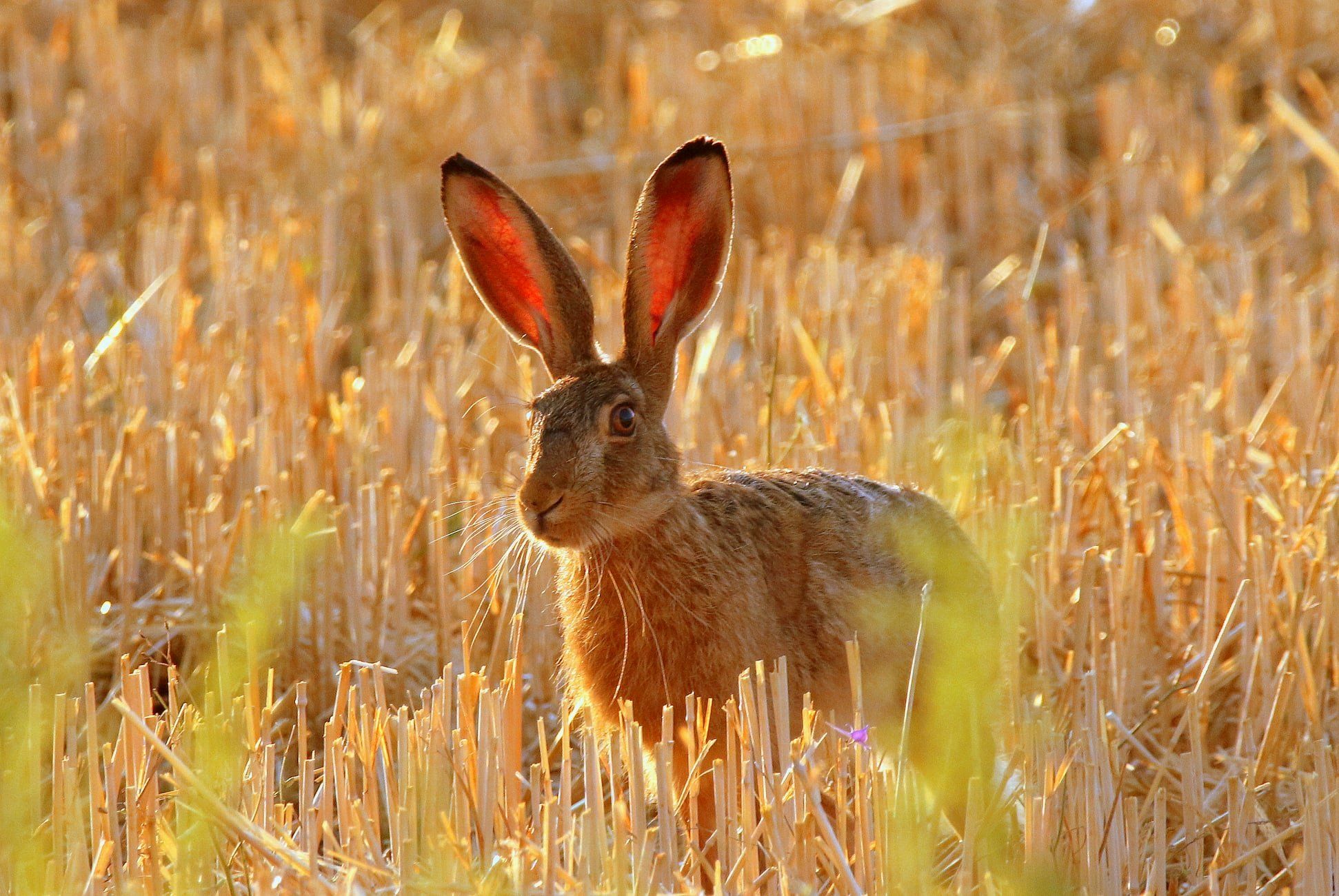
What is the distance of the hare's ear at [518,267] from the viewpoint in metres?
3.25

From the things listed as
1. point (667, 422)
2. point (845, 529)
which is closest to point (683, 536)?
point (845, 529)

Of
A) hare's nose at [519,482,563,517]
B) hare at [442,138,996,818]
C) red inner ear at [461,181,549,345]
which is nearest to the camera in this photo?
hare's nose at [519,482,563,517]

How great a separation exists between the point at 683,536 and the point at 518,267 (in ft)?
2.16

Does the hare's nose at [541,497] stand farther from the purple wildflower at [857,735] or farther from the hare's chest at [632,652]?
the purple wildflower at [857,735]

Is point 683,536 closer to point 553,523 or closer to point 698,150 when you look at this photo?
point 553,523

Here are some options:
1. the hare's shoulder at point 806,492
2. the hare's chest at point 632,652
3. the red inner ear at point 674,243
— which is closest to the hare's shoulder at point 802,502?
the hare's shoulder at point 806,492

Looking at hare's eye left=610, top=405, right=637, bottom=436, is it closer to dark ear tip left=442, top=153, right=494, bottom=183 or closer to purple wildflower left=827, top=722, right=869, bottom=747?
dark ear tip left=442, top=153, right=494, bottom=183

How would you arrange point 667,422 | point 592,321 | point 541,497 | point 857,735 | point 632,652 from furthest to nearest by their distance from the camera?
point 667,422, point 592,321, point 632,652, point 541,497, point 857,735

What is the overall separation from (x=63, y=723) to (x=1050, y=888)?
1568 mm

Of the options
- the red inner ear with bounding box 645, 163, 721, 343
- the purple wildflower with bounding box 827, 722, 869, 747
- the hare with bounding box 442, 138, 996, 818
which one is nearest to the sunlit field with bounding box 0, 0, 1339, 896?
the purple wildflower with bounding box 827, 722, 869, 747

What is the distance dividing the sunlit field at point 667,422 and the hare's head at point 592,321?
295 millimetres

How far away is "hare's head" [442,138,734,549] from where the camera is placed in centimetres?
302

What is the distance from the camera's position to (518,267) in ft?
11.0

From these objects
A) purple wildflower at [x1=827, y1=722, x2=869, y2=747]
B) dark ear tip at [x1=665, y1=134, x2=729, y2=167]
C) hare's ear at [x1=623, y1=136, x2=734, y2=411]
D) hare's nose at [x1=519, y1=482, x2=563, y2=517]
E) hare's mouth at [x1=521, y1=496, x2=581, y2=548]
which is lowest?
purple wildflower at [x1=827, y1=722, x2=869, y2=747]
